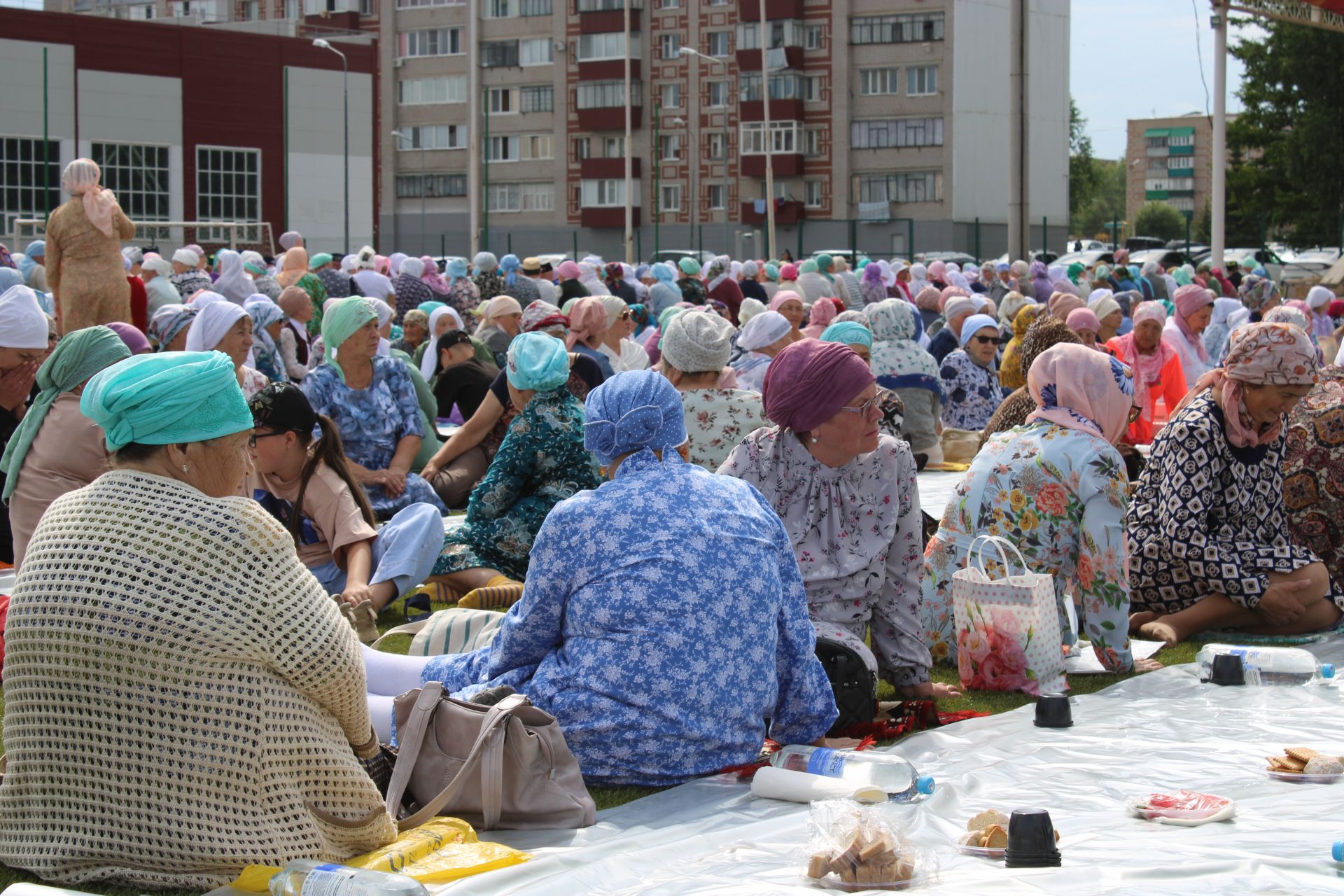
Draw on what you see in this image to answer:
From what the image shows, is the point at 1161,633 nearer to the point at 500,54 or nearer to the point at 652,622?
the point at 652,622

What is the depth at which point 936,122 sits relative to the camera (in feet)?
186

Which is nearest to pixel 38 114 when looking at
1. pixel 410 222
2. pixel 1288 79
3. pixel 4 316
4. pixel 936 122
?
pixel 410 222

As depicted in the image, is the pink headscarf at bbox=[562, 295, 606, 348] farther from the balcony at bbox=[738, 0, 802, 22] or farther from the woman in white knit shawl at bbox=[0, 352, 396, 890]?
the balcony at bbox=[738, 0, 802, 22]

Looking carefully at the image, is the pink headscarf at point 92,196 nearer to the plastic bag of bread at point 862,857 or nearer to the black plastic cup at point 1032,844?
the plastic bag of bread at point 862,857

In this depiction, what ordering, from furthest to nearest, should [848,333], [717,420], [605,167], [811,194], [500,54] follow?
[500,54]
[605,167]
[811,194]
[848,333]
[717,420]

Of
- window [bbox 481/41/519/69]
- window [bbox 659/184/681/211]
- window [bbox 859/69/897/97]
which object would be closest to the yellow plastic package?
window [bbox 859/69/897/97]

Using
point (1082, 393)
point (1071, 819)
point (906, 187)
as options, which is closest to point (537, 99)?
point (906, 187)

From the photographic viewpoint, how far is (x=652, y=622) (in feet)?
13.8

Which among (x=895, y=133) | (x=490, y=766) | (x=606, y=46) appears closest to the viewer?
(x=490, y=766)

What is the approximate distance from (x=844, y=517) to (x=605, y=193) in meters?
58.9

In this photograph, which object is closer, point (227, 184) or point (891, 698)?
point (891, 698)

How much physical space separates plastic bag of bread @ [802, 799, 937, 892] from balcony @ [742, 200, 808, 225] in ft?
179

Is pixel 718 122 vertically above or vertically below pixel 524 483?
above

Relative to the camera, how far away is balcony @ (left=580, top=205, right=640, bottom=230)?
2445 inches
